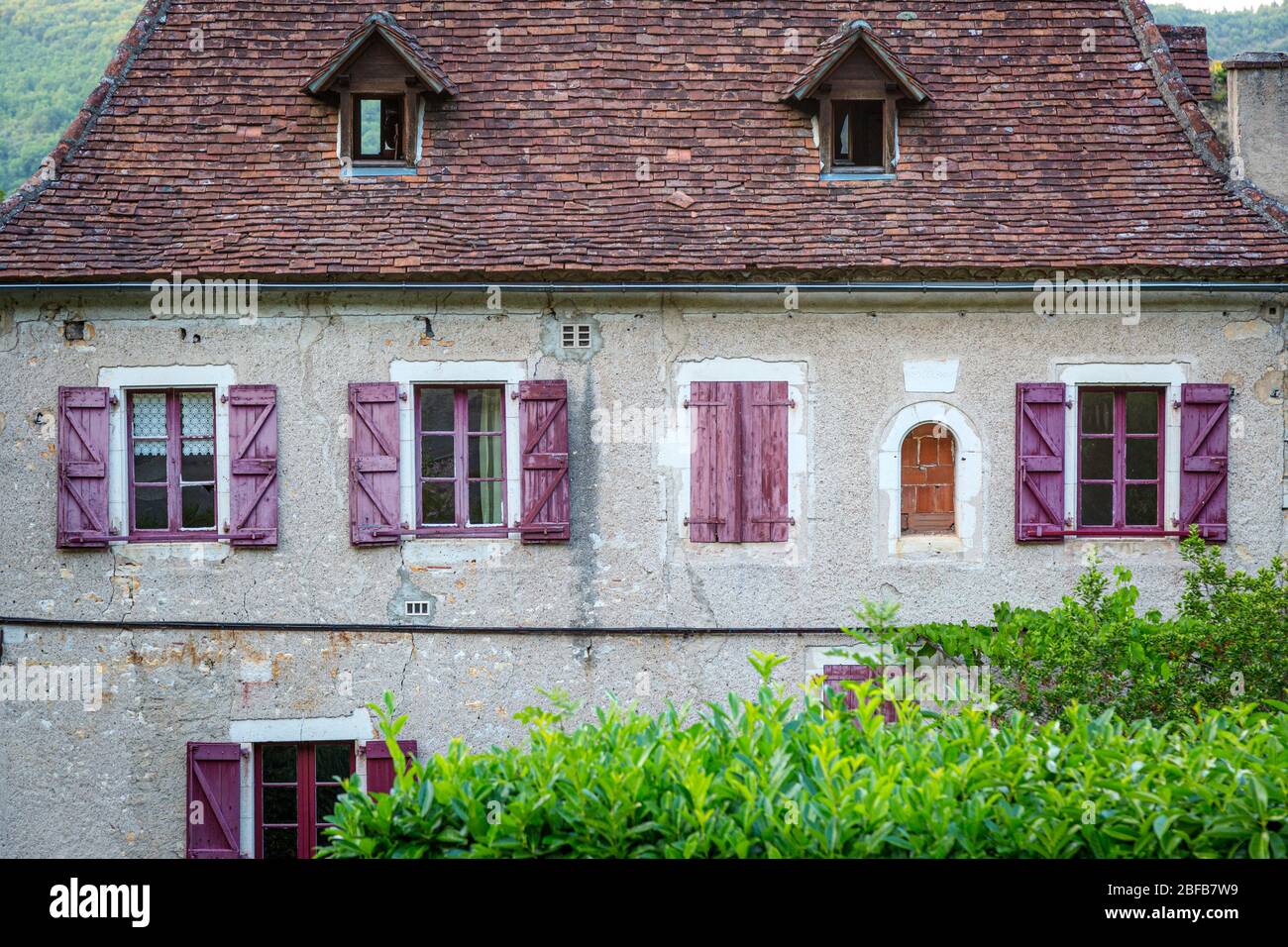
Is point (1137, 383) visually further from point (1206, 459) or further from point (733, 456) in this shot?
point (733, 456)

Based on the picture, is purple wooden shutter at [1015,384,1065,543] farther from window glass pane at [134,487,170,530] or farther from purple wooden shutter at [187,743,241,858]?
window glass pane at [134,487,170,530]

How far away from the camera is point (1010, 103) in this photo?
12102mm

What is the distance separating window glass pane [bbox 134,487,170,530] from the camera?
11156 millimetres

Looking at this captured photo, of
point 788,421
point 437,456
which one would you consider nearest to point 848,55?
point 788,421

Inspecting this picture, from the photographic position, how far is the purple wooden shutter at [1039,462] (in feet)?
36.1

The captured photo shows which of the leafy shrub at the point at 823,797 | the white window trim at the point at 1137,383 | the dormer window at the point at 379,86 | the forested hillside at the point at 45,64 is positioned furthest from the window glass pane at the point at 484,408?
the forested hillside at the point at 45,64

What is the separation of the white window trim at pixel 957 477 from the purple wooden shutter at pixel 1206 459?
5.17ft

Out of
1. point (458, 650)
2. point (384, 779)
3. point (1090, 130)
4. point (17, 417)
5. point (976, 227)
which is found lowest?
point (384, 779)

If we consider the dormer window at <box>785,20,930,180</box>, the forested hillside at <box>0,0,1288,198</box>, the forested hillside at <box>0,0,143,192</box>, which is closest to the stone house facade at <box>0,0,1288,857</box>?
the dormer window at <box>785,20,930,180</box>

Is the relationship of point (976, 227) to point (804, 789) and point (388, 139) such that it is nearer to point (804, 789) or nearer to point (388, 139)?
point (388, 139)

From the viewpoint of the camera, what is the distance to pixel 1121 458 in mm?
11188

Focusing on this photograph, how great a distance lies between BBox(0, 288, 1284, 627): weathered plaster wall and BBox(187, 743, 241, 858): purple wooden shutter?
1.04m
